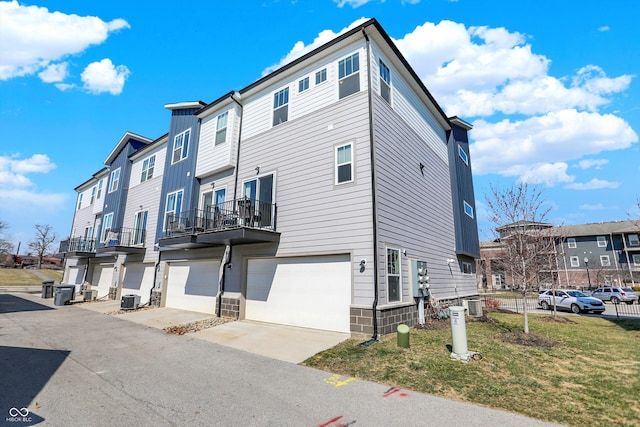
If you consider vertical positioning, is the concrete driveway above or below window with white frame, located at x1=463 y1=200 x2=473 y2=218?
below

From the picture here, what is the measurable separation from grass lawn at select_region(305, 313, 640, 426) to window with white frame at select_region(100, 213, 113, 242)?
74.9 ft

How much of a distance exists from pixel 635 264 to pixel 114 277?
201ft

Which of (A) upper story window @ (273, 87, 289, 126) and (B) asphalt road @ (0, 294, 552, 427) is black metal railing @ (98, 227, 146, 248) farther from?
(A) upper story window @ (273, 87, 289, 126)

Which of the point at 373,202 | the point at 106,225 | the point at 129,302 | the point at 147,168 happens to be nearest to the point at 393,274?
the point at 373,202

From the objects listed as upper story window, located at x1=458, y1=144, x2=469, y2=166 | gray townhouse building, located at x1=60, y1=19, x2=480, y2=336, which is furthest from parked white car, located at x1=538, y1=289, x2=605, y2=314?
upper story window, located at x1=458, y1=144, x2=469, y2=166

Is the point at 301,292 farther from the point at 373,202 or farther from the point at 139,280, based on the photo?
the point at 139,280

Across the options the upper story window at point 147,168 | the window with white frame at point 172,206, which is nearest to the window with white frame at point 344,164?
the window with white frame at point 172,206

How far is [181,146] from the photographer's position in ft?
56.8

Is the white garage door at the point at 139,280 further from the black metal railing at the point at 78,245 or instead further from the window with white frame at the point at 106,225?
the black metal railing at the point at 78,245

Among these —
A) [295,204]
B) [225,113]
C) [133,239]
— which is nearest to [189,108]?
[225,113]

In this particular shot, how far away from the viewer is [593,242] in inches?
1745

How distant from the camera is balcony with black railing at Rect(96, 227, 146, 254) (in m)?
18.5

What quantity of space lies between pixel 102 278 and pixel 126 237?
248 inches

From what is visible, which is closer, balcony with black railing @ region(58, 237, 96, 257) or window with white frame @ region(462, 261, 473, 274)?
window with white frame @ region(462, 261, 473, 274)
